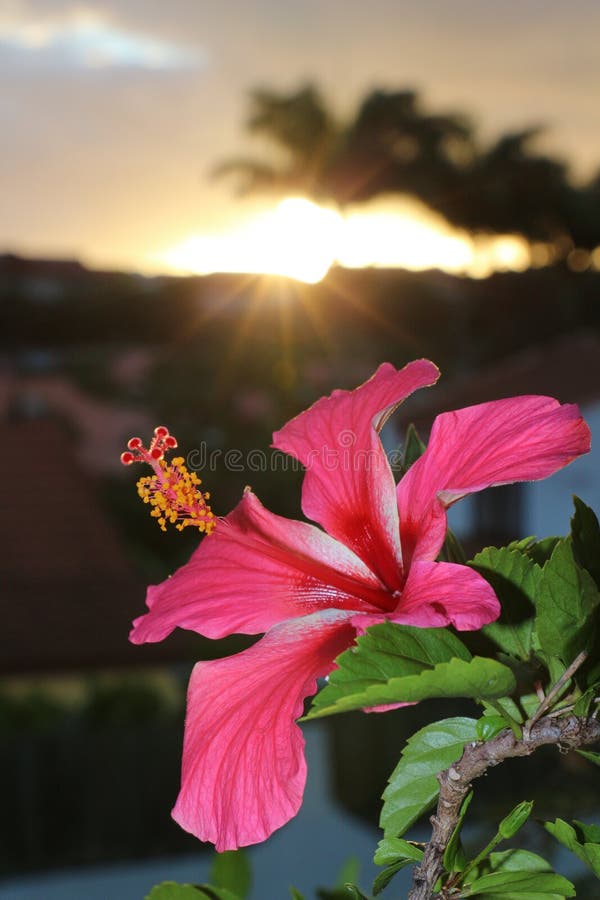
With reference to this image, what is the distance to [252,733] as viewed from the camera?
1.68ft

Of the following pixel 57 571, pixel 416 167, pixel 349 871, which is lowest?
pixel 349 871

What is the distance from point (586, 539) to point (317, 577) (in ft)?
0.49

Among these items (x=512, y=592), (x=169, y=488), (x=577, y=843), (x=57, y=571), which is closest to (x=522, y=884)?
(x=577, y=843)

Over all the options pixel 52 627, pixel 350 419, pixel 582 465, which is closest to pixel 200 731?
pixel 350 419

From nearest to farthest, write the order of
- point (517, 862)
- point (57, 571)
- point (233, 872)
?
1. point (517, 862)
2. point (233, 872)
3. point (57, 571)

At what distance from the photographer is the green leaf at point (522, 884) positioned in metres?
0.50

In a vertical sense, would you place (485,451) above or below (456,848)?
above

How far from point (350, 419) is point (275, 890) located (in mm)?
8174

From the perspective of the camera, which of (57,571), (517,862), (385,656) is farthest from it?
(57,571)

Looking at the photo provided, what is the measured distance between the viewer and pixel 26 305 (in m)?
20.5

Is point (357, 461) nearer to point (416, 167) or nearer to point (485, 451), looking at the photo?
point (485, 451)

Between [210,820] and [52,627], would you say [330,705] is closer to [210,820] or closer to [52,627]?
[210,820]

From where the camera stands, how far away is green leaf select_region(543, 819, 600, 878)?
0.50 m

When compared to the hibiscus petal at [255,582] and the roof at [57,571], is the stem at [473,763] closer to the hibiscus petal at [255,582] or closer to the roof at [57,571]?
the hibiscus petal at [255,582]
